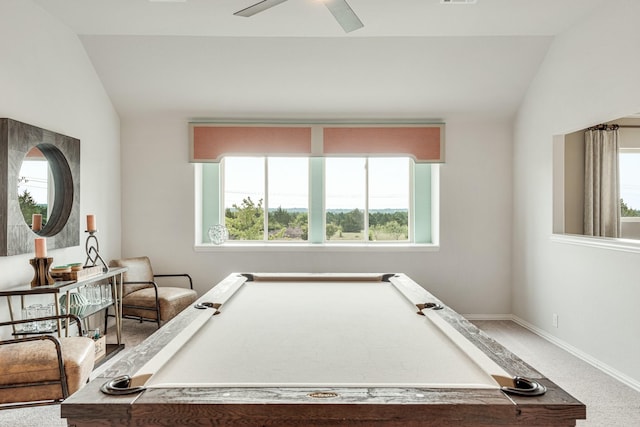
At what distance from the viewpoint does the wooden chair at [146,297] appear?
4359 mm

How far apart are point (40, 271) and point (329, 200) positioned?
125 inches

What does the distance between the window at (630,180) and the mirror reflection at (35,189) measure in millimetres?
5638

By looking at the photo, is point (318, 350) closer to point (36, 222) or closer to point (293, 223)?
point (36, 222)

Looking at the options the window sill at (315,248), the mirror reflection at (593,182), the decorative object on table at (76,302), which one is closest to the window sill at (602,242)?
the mirror reflection at (593,182)

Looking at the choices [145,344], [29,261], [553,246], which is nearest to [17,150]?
[29,261]

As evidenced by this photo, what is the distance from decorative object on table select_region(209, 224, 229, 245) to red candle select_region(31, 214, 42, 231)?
6.41ft

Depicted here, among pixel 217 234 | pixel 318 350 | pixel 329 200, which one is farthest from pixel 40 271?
pixel 329 200

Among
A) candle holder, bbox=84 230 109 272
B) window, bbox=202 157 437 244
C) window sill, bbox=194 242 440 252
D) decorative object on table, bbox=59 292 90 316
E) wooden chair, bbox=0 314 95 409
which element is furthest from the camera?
window, bbox=202 157 437 244

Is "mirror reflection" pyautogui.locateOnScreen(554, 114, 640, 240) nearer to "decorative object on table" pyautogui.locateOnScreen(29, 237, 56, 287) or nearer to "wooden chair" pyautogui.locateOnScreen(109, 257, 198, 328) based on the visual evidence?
"wooden chair" pyautogui.locateOnScreen(109, 257, 198, 328)

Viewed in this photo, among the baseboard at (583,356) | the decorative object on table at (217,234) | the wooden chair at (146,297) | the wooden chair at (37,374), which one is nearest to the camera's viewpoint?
the wooden chair at (37,374)

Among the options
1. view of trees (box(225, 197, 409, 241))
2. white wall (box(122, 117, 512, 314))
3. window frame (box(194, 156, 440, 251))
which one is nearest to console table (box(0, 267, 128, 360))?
white wall (box(122, 117, 512, 314))

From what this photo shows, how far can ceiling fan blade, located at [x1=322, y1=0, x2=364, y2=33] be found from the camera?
2.73 m

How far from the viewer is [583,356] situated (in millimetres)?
3838

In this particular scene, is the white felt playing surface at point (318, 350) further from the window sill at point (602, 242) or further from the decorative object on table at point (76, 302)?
the window sill at point (602, 242)
